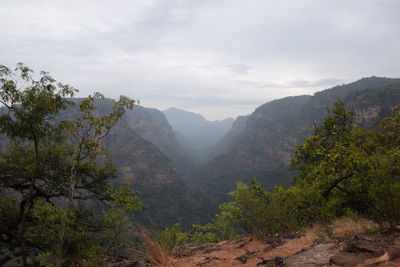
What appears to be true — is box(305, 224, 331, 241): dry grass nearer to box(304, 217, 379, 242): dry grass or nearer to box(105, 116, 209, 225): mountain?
box(304, 217, 379, 242): dry grass

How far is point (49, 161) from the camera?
9.17m

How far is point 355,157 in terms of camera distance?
6.92 metres

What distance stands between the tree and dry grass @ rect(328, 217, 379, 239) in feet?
22.5

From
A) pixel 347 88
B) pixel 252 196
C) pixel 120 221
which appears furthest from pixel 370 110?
pixel 120 221

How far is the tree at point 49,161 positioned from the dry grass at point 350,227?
6.86 meters

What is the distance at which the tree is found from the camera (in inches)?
300

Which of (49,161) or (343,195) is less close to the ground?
(49,161)

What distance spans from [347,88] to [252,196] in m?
150

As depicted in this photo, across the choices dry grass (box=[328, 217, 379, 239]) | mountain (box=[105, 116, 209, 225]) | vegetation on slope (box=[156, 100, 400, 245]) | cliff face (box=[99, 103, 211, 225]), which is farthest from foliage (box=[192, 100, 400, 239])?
mountain (box=[105, 116, 209, 225])

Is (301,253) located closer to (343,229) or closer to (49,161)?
(343,229)

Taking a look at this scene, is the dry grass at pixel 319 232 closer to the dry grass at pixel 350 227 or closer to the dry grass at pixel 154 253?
the dry grass at pixel 350 227

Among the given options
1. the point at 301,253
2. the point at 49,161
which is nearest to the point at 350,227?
the point at 301,253

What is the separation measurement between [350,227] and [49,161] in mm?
10546

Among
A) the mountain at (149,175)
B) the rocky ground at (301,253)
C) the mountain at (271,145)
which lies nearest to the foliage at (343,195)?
the rocky ground at (301,253)
